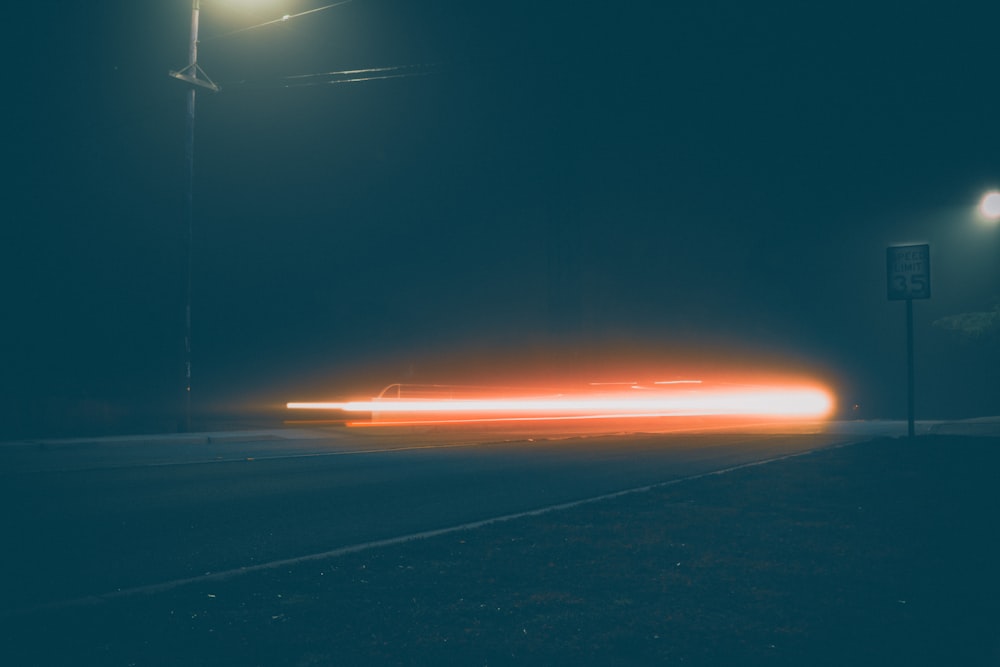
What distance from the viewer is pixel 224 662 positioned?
4598 millimetres

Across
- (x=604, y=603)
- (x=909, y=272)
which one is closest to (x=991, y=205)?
(x=909, y=272)

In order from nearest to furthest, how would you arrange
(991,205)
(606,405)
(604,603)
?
1. (604,603)
2. (991,205)
3. (606,405)

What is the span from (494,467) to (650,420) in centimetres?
1953

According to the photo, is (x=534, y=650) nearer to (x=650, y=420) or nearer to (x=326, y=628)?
(x=326, y=628)

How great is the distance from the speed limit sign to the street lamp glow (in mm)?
6015

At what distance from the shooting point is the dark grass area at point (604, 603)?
476 cm

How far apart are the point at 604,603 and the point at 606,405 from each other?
27.9 meters

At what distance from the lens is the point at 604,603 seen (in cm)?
573

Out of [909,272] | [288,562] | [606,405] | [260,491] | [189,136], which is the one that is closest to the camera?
[288,562]

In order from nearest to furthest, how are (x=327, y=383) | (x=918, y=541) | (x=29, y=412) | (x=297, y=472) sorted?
(x=918, y=541)
(x=297, y=472)
(x=29, y=412)
(x=327, y=383)

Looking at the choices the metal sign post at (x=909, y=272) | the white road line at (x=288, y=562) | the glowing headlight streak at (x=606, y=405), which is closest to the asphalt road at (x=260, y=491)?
the white road line at (x=288, y=562)

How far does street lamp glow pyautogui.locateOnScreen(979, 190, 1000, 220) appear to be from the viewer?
2112cm

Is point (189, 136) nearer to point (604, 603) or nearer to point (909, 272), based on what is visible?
point (909, 272)

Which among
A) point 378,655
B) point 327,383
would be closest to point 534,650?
point 378,655
